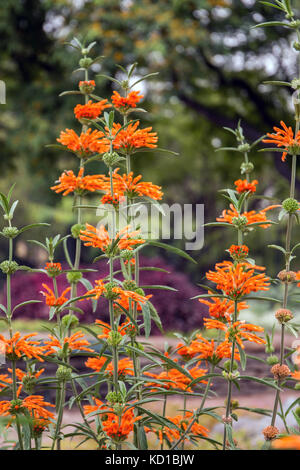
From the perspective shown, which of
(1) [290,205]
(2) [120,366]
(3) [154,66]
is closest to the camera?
(1) [290,205]

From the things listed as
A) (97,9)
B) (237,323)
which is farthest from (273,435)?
(97,9)

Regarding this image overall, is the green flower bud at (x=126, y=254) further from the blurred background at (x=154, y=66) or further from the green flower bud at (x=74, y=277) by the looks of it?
the blurred background at (x=154, y=66)

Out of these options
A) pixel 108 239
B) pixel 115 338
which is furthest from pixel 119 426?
pixel 108 239

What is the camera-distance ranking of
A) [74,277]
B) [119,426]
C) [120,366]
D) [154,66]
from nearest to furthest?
[119,426]
[120,366]
[74,277]
[154,66]

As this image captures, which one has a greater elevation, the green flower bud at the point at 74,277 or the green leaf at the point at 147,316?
the green flower bud at the point at 74,277

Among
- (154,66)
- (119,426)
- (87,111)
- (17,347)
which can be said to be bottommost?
(119,426)

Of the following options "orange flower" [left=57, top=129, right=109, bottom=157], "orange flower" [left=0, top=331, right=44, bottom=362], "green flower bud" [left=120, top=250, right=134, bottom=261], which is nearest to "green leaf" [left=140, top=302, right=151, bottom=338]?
"green flower bud" [left=120, top=250, right=134, bottom=261]

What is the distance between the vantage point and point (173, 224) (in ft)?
35.9

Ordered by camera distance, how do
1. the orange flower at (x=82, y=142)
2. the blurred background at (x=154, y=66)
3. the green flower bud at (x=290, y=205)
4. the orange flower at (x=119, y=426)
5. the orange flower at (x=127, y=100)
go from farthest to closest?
the blurred background at (x=154, y=66), the orange flower at (x=82, y=142), the orange flower at (x=127, y=100), the green flower bud at (x=290, y=205), the orange flower at (x=119, y=426)

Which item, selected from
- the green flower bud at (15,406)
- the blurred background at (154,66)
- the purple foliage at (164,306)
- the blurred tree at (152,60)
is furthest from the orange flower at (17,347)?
the blurred tree at (152,60)

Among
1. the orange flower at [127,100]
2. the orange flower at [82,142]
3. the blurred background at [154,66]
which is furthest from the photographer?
the blurred background at [154,66]

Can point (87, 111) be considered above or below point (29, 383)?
above

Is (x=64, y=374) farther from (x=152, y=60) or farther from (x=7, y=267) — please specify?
(x=152, y=60)

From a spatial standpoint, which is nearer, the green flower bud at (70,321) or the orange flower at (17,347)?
the orange flower at (17,347)
